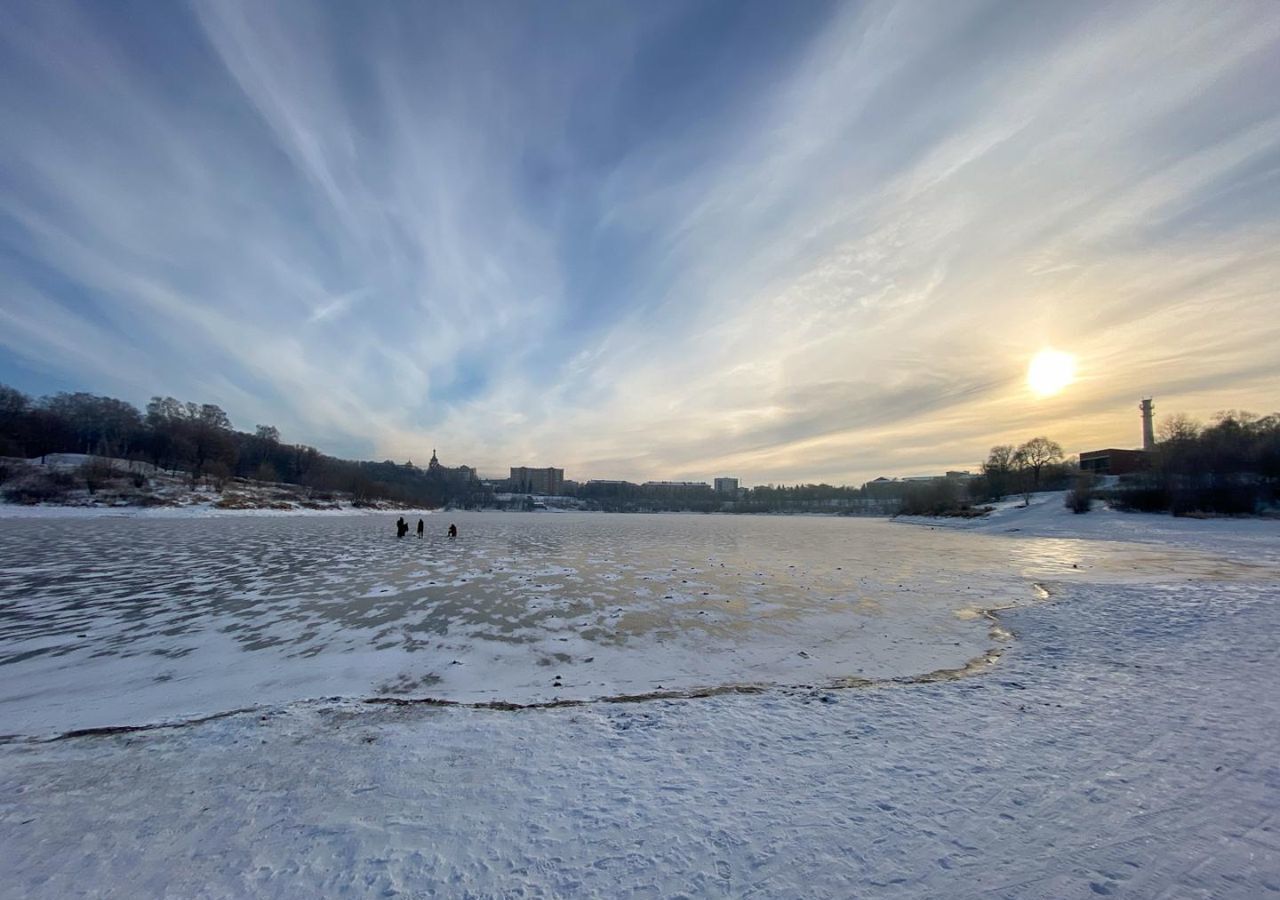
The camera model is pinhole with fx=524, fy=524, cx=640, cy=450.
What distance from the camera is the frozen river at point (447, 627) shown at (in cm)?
692

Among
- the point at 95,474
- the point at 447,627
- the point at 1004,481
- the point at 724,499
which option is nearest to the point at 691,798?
the point at 447,627

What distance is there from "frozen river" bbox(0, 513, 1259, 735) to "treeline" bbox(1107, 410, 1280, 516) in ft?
136

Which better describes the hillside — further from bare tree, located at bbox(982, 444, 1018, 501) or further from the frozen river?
bare tree, located at bbox(982, 444, 1018, 501)

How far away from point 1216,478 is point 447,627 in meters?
68.4

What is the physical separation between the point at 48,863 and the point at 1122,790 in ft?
25.1

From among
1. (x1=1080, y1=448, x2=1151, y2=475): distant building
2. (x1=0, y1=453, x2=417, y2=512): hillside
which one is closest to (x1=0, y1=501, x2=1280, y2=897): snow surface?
(x1=0, y1=453, x2=417, y2=512): hillside

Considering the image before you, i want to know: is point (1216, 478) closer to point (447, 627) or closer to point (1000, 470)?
point (1000, 470)

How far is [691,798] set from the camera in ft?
13.5

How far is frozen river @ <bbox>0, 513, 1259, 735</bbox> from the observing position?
6.92 metres

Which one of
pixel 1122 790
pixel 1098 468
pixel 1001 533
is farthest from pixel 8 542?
pixel 1098 468

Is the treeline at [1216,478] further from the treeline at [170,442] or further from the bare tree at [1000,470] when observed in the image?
the treeline at [170,442]

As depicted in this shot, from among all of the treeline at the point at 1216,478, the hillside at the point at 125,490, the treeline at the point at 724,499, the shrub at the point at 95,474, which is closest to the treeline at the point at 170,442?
the hillside at the point at 125,490

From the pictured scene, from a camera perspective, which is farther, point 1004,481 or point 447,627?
point 1004,481

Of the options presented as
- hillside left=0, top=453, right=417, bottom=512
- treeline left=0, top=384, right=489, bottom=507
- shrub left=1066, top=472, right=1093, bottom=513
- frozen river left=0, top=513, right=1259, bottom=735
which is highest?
treeline left=0, top=384, right=489, bottom=507
